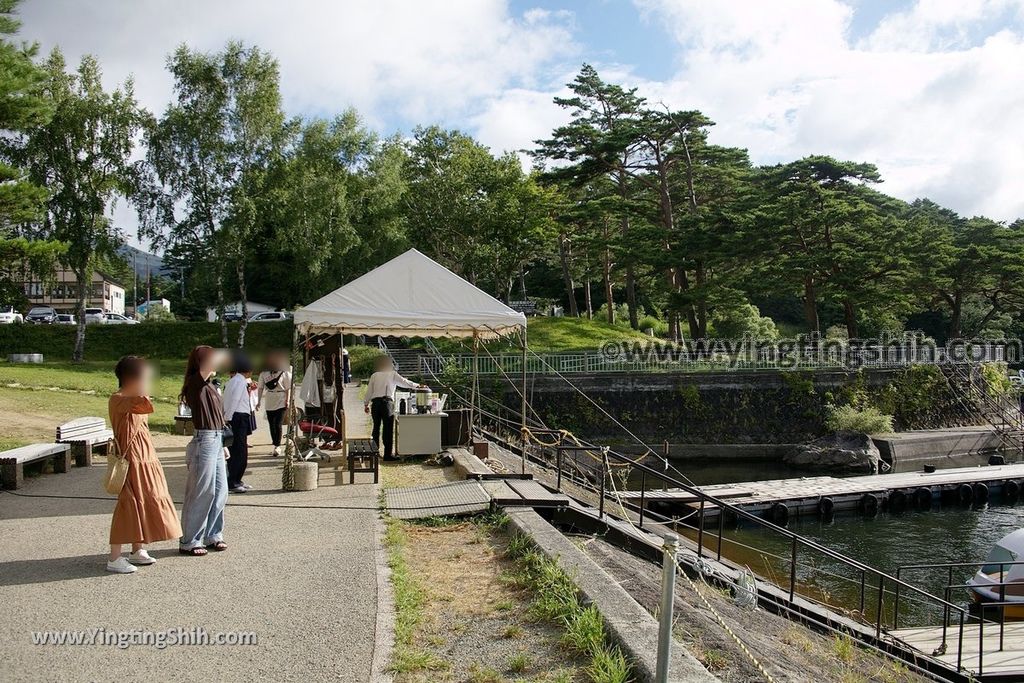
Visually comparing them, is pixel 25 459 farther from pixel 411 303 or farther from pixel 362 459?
pixel 411 303

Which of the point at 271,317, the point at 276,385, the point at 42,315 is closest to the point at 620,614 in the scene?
the point at 276,385

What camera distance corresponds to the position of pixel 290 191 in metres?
36.6

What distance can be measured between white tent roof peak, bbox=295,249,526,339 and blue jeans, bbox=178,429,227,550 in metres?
4.90

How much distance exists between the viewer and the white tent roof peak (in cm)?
1178

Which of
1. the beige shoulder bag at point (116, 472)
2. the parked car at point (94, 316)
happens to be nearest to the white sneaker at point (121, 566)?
the beige shoulder bag at point (116, 472)

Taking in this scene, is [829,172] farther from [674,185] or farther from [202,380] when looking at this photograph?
[202,380]

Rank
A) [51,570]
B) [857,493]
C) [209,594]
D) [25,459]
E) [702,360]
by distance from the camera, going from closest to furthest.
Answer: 1. [209,594]
2. [51,570]
3. [25,459]
4. [857,493]
5. [702,360]

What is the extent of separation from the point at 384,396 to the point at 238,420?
10.4 ft

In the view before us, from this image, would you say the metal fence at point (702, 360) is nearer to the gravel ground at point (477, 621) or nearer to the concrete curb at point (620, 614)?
the gravel ground at point (477, 621)

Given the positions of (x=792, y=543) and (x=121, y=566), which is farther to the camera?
(x=792, y=543)

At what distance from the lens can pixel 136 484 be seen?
6227 millimetres

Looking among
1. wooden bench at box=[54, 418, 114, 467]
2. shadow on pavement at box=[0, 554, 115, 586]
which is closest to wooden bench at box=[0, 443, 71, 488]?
wooden bench at box=[54, 418, 114, 467]

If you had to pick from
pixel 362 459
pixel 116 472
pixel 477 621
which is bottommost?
pixel 477 621

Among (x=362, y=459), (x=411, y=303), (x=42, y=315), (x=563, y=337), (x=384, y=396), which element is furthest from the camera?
(x=42, y=315)
